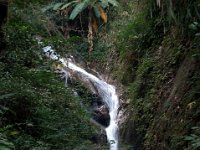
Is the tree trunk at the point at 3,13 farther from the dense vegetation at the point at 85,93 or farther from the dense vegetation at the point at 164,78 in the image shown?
the dense vegetation at the point at 164,78

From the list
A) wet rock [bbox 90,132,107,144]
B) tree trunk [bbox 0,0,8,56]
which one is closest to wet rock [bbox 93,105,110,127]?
wet rock [bbox 90,132,107,144]

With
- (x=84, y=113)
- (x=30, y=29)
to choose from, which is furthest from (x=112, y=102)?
(x=30, y=29)

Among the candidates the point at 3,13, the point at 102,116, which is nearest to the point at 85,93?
the point at 102,116

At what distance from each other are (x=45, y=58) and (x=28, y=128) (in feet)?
5.55

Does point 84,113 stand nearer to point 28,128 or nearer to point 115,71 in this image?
point 28,128

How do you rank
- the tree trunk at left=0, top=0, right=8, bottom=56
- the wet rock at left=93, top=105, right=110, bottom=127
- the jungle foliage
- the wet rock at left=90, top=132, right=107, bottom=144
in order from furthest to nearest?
the wet rock at left=93, top=105, right=110, bottom=127 < the wet rock at left=90, top=132, right=107, bottom=144 < the jungle foliage < the tree trunk at left=0, top=0, right=8, bottom=56

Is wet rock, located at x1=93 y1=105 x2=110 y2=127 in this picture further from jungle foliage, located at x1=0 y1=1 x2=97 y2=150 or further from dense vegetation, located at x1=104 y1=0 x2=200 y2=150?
jungle foliage, located at x1=0 y1=1 x2=97 y2=150

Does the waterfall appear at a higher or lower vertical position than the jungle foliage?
higher

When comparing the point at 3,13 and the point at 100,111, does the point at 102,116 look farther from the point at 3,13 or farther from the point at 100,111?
the point at 3,13

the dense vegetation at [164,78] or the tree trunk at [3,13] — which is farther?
the dense vegetation at [164,78]

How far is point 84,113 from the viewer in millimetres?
6656

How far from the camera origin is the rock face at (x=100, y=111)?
9643 mm

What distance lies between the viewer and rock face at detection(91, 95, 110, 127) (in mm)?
9643

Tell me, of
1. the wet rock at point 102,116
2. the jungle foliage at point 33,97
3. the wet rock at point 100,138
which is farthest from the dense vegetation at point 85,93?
the wet rock at point 102,116
